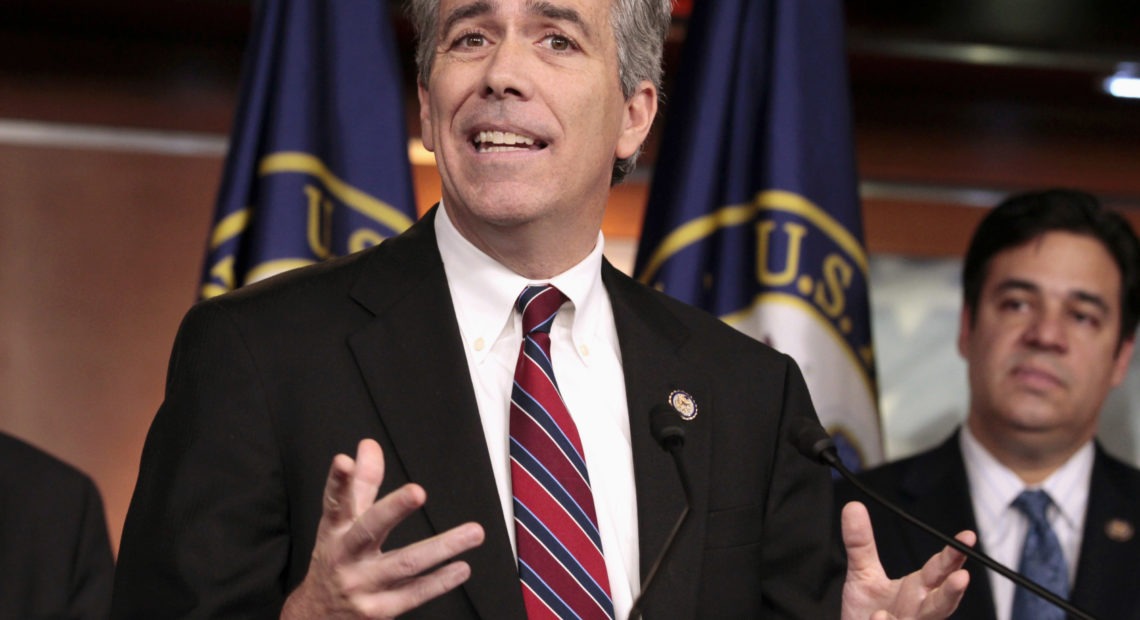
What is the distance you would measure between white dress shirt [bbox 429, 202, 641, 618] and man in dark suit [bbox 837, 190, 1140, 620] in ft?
4.00

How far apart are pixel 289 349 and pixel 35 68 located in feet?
6.85

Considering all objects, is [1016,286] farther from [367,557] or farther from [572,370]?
[367,557]


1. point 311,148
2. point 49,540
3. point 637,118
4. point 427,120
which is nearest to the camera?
point 427,120

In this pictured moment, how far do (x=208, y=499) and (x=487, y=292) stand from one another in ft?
1.51

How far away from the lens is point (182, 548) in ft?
4.99

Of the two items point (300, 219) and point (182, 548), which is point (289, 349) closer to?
point (182, 548)

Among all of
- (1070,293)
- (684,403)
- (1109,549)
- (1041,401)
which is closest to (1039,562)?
(1109,549)

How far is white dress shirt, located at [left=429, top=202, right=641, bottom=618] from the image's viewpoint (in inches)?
68.3

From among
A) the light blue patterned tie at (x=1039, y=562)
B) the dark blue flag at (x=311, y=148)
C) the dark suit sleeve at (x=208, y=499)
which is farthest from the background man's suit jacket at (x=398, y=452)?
the light blue patterned tie at (x=1039, y=562)

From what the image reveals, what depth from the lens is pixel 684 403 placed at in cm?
184

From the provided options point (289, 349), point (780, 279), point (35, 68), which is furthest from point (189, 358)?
point (35, 68)

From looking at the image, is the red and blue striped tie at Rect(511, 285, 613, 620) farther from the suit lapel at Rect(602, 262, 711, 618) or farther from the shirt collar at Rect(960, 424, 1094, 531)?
the shirt collar at Rect(960, 424, 1094, 531)

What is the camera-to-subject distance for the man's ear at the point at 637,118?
2.06 meters

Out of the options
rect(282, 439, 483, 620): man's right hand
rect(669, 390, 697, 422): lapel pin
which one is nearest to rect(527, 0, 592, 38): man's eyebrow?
rect(669, 390, 697, 422): lapel pin
